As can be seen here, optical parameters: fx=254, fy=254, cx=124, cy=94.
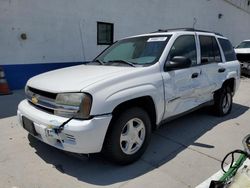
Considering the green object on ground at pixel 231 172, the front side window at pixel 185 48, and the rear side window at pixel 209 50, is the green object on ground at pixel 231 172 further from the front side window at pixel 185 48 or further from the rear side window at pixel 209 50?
the rear side window at pixel 209 50

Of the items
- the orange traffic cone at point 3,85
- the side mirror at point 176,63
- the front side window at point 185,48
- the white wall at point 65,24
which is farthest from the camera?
the white wall at point 65,24

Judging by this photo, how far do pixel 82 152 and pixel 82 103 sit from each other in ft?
1.82

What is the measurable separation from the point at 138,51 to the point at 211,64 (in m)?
1.58

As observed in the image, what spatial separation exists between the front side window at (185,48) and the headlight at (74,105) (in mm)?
1550

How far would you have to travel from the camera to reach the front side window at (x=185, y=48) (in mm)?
3852

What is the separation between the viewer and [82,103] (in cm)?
277

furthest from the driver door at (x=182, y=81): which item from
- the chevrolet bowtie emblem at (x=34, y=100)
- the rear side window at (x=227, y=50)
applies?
the chevrolet bowtie emblem at (x=34, y=100)

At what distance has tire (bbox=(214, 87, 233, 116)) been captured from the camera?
17.1 ft

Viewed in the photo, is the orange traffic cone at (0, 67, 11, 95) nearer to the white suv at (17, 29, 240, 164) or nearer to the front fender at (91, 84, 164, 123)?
the white suv at (17, 29, 240, 164)

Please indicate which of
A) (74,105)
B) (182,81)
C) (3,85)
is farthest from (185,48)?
(3,85)

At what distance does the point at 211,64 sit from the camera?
4.70 meters

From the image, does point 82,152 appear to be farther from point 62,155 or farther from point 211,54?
point 211,54

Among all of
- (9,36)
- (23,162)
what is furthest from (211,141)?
(9,36)

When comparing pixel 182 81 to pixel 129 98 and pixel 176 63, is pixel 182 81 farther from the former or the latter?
pixel 129 98
